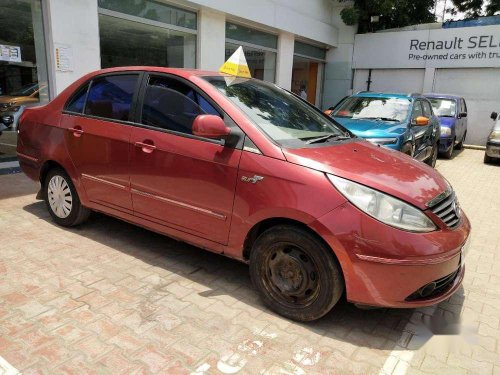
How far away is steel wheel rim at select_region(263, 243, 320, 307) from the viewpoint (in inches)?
111

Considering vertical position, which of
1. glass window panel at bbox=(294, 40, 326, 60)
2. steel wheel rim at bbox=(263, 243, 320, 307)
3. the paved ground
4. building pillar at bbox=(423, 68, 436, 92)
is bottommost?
the paved ground

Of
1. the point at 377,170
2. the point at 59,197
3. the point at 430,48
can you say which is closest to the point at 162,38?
the point at 59,197

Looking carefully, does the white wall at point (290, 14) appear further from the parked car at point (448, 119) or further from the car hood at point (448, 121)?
the car hood at point (448, 121)

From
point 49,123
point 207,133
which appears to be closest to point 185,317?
point 207,133

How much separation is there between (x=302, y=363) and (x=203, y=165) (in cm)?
156

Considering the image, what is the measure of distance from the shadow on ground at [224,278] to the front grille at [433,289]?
343 millimetres

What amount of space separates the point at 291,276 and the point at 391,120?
5309mm

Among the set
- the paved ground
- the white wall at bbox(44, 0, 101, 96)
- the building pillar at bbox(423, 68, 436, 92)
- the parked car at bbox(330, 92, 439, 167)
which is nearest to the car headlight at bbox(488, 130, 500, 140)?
the parked car at bbox(330, 92, 439, 167)

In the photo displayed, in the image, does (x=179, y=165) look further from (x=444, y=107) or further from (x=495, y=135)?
(x=444, y=107)

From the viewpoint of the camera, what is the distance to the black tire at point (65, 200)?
432 centimetres

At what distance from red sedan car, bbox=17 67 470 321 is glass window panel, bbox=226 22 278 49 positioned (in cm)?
832

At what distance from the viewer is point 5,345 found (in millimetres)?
2561

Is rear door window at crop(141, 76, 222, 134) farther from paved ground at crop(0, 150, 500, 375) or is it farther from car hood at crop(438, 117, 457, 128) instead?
car hood at crop(438, 117, 457, 128)

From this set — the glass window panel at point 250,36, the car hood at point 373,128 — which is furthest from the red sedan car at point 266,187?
the glass window panel at point 250,36
